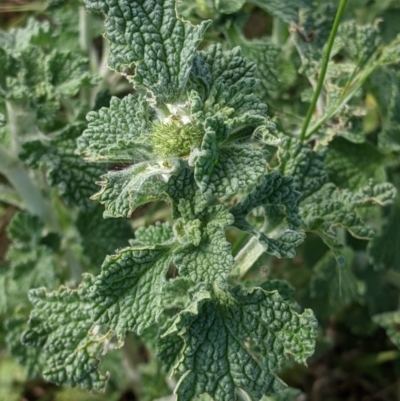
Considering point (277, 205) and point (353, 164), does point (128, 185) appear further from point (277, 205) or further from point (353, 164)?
point (353, 164)

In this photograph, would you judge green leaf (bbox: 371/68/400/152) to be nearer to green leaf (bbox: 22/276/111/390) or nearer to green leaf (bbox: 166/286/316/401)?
green leaf (bbox: 166/286/316/401)

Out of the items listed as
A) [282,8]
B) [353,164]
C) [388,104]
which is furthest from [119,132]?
[388,104]

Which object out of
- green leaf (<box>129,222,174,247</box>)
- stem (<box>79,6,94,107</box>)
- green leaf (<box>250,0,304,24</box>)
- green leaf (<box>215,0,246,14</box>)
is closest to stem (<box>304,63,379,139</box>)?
green leaf (<box>250,0,304,24</box>)

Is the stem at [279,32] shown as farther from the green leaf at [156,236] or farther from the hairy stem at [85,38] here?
the green leaf at [156,236]

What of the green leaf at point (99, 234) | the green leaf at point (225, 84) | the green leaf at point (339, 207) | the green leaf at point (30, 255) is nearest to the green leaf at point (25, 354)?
the green leaf at point (30, 255)

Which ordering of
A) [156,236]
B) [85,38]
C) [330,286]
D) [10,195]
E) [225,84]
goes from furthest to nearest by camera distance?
[85,38] < [330,286] < [10,195] < [156,236] < [225,84]

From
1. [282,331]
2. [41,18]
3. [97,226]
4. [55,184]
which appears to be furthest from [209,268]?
[41,18]

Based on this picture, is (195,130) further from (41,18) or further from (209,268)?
(41,18)
